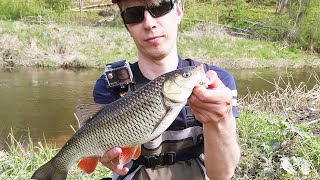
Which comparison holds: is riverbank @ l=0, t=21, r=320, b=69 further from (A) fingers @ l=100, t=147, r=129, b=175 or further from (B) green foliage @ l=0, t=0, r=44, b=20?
(A) fingers @ l=100, t=147, r=129, b=175

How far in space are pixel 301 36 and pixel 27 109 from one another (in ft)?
88.0

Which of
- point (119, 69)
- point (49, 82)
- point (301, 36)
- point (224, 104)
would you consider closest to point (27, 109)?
point (49, 82)

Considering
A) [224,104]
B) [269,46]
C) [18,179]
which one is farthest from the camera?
[269,46]

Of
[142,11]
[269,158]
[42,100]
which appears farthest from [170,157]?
[42,100]

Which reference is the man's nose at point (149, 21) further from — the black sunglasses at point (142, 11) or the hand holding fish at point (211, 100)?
the hand holding fish at point (211, 100)

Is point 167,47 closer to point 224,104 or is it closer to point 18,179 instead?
point 224,104

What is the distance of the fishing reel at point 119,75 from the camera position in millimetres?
2602

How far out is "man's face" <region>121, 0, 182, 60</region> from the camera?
253 cm

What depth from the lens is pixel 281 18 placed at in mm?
37375

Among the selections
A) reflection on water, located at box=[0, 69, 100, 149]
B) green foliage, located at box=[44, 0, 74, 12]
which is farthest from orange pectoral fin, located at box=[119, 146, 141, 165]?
green foliage, located at box=[44, 0, 74, 12]

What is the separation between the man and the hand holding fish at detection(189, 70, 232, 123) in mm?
269

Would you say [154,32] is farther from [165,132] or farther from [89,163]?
[89,163]

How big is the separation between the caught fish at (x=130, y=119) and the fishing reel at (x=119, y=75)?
0.27 meters

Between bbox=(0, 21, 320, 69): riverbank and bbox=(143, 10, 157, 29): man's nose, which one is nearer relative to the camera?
bbox=(143, 10, 157, 29): man's nose
